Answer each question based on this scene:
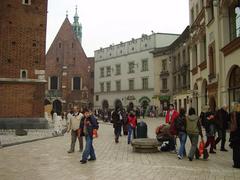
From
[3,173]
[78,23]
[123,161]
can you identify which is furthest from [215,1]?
[78,23]

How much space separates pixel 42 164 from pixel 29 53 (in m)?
16.0

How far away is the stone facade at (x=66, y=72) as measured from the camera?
56.6 meters

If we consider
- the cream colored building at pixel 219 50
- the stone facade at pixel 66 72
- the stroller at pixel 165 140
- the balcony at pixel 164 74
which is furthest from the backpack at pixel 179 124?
the stone facade at pixel 66 72

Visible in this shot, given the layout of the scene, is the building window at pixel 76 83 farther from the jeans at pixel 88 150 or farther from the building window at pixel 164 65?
the jeans at pixel 88 150

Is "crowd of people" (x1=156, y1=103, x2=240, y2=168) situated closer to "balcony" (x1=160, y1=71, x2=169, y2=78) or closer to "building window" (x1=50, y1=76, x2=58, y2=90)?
"balcony" (x1=160, y1=71, x2=169, y2=78)

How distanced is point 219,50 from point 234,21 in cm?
215

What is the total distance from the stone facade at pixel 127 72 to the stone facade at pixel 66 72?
21.5 ft

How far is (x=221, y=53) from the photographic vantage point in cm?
2156

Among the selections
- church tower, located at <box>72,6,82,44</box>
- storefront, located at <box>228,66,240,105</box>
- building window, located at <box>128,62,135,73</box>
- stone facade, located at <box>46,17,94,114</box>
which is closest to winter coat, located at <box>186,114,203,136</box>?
storefront, located at <box>228,66,240,105</box>

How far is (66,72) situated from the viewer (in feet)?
188

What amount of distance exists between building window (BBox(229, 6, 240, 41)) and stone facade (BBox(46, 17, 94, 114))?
128 ft

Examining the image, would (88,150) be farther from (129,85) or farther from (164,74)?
(129,85)

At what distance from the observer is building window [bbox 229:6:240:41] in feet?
63.6

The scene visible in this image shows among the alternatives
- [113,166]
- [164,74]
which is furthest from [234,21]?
[164,74]
